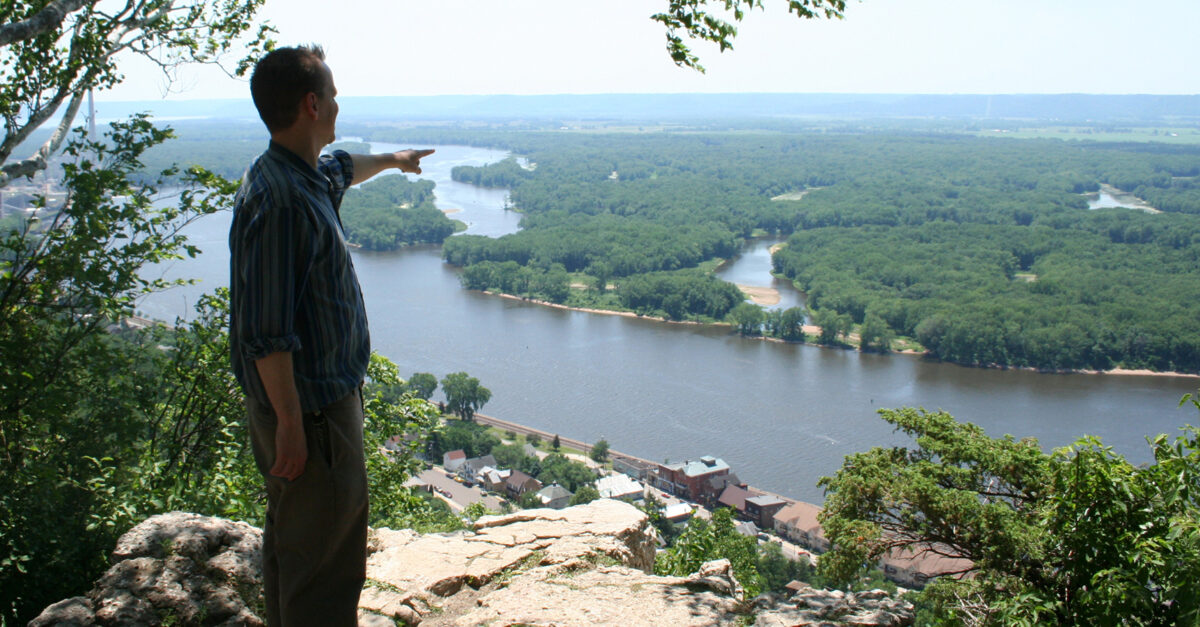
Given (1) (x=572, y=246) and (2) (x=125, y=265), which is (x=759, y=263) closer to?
(1) (x=572, y=246)

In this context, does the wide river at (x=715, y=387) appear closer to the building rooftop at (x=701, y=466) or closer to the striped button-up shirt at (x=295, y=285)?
the building rooftop at (x=701, y=466)

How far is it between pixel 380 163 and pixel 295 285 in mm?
460

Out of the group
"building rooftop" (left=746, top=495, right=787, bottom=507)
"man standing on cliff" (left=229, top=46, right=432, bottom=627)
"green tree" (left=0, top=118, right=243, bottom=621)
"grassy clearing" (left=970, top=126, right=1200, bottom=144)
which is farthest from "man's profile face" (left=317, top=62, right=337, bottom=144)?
"grassy clearing" (left=970, top=126, right=1200, bottom=144)

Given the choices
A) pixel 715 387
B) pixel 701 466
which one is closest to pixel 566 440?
pixel 701 466

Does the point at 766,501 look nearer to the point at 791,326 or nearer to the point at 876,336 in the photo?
the point at 791,326

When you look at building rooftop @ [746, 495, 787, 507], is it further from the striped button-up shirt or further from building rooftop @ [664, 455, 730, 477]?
the striped button-up shirt

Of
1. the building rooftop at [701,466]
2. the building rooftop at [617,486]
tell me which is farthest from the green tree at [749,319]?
the building rooftop at [617,486]

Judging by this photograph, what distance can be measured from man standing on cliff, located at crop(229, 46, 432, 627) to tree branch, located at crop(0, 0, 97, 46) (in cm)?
128

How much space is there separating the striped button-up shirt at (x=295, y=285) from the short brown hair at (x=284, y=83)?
4 centimetres

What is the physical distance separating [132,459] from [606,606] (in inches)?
57.8

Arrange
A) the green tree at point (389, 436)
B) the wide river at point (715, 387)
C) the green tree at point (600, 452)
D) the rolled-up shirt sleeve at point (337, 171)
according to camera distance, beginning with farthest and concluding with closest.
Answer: the wide river at point (715, 387)
the green tree at point (600, 452)
the green tree at point (389, 436)
the rolled-up shirt sleeve at point (337, 171)

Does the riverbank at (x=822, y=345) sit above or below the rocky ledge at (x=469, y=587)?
below

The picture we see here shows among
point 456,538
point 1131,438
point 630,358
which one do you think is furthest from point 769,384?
point 456,538

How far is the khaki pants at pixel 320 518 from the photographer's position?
1078mm
